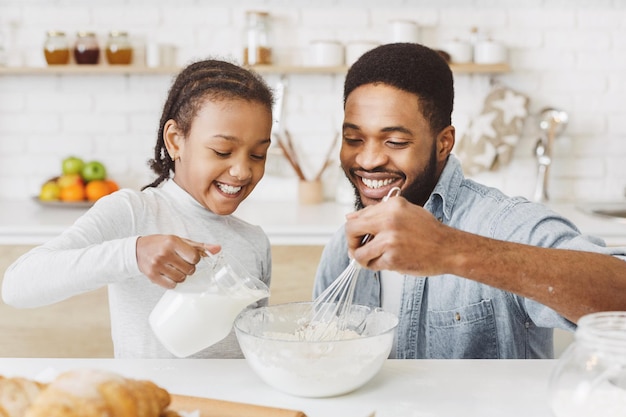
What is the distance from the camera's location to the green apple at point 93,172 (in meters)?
3.12

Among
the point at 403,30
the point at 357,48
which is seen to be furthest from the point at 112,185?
the point at 403,30

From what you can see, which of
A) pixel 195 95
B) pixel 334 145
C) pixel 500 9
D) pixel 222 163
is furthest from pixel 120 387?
pixel 500 9

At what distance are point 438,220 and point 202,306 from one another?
18.1 inches

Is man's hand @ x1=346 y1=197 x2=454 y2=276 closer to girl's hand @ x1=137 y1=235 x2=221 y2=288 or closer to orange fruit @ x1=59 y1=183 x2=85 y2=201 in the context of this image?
girl's hand @ x1=137 y1=235 x2=221 y2=288

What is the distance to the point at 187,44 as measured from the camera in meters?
3.29

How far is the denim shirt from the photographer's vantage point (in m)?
1.47

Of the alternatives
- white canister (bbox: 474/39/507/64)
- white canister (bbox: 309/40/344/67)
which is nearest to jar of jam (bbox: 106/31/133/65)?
white canister (bbox: 309/40/344/67)

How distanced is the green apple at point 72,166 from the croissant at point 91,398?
237 centimetres

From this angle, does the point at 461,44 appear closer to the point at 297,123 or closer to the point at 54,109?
the point at 297,123

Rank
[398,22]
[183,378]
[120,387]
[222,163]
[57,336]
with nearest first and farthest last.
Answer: [120,387]
[183,378]
[222,163]
[57,336]
[398,22]

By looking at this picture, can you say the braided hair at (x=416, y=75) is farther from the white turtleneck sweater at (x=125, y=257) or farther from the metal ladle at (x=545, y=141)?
the metal ladle at (x=545, y=141)

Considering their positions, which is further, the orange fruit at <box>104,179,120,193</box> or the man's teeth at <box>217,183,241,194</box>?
the orange fruit at <box>104,179,120,193</box>

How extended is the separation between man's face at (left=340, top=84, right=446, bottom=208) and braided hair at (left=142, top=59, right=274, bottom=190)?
7.9 inches

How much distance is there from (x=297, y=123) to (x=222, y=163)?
1.82 m
